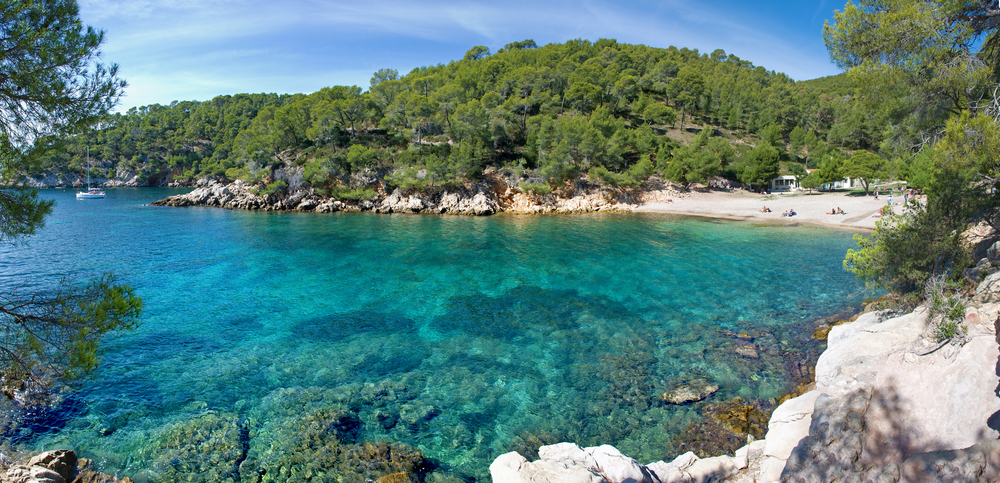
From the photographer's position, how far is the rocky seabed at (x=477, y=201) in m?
50.7

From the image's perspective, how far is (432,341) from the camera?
43.1ft

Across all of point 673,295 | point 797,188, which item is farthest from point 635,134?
point 673,295

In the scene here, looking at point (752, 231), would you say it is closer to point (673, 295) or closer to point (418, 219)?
point (673, 295)

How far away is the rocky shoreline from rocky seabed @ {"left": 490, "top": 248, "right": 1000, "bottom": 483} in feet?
140

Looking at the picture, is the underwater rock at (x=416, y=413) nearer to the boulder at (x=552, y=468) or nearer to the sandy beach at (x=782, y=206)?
the boulder at (x=552, y=468)

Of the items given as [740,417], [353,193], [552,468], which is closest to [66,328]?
[552,468]

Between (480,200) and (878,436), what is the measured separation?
151 ft

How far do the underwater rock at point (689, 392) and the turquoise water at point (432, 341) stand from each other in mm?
258

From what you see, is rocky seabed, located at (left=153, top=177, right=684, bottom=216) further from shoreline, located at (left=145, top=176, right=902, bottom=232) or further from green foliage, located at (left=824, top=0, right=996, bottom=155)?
green foliage, located at (left=824, top=0, right=996, bottom=155)

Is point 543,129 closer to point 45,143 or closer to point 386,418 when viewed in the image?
point 386,418

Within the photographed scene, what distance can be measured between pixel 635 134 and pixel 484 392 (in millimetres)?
57557

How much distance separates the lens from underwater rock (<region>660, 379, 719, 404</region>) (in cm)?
959

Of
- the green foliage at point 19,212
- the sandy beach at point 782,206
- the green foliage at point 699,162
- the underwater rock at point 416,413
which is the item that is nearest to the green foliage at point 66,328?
the green foliage at point 19,212

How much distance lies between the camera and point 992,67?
8789mm
